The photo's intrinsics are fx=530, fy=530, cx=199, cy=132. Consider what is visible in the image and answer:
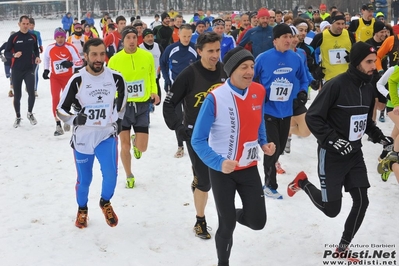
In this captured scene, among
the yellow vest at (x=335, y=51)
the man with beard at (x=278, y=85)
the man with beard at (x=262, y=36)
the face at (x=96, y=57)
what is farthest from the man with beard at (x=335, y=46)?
the face at (x=96, y=57)

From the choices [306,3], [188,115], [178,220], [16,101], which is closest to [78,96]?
[188,115]

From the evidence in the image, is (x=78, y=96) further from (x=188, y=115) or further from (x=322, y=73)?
(x=322, y=73)

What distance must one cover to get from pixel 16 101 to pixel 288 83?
6.27 meters

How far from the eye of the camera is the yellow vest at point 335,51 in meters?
8.23

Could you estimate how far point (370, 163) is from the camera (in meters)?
7.89

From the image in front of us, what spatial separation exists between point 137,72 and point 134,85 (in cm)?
18

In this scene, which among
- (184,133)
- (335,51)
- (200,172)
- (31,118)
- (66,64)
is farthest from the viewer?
(31,118)


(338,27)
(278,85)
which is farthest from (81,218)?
(338,27)

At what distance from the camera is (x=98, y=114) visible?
5.32 m

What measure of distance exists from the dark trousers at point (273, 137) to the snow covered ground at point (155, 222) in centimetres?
30

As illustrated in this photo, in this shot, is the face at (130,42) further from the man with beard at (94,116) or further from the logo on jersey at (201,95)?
the logo on jersey at (201,95)

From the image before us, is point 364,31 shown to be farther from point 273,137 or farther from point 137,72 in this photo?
point 137,72

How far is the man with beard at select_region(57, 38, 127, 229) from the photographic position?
5219 millimetres

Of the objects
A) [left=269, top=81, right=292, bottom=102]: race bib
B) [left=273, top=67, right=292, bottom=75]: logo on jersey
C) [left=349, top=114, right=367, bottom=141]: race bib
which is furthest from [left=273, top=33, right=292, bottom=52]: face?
[left=349, top=114, right=367, bottom=141]: race bib
